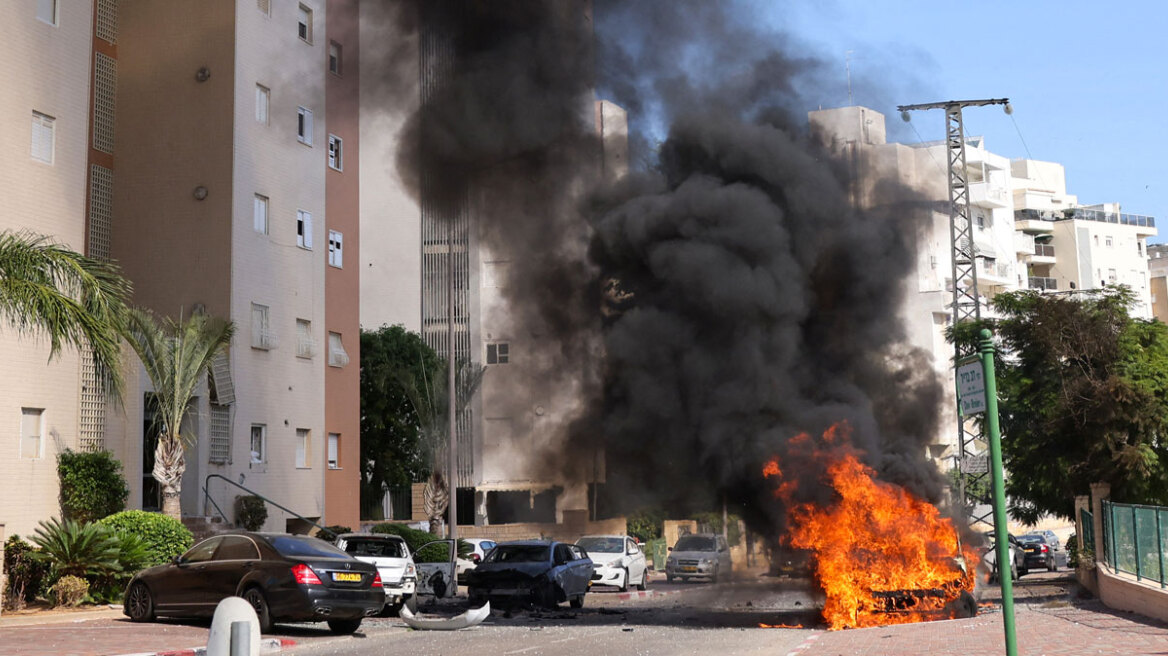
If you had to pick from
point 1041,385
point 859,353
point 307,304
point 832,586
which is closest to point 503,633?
point 832,586

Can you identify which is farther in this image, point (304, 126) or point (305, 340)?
point (304, 126)

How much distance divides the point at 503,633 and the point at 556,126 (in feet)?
28.5

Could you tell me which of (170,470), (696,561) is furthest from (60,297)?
(696,561)

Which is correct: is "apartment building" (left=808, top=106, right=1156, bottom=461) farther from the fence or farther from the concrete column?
the fence

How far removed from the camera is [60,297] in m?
14.6

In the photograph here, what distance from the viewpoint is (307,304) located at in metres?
35.8

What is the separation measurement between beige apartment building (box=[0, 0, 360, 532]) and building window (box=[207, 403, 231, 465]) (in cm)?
5

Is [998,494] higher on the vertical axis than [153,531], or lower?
higher

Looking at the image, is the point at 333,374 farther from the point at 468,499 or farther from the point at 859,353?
the point at 468,499

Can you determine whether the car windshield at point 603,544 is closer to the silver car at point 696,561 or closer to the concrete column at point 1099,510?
the silver car at point 696,561

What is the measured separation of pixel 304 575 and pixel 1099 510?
1578 cm

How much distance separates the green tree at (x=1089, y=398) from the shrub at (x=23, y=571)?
19.8m

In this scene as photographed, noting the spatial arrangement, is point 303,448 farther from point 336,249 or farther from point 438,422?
point 438,422

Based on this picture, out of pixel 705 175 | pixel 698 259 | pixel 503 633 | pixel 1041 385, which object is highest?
pixel 705 175
